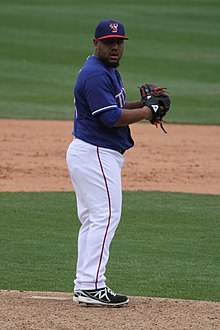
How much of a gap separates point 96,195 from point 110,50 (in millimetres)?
992

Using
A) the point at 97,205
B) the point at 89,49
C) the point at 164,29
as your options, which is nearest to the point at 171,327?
the point at 97,205

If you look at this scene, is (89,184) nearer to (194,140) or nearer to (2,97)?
(194,140)

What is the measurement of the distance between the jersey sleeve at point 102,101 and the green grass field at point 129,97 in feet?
6.06

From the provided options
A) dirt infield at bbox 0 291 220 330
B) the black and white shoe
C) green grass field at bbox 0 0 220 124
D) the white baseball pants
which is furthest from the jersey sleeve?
green grass field at bbox 0 0 220 124

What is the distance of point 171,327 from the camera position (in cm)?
591

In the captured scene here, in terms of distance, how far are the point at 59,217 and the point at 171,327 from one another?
16.1ft

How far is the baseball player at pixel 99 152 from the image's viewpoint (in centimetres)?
627

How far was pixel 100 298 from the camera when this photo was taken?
253 inches

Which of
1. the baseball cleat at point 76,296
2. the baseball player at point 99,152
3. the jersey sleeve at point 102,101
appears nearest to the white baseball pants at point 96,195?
the baseball player at point 99,152

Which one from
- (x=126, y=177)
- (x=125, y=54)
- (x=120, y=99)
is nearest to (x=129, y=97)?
(x=125, y=54)

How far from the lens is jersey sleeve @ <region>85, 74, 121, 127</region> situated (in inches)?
243

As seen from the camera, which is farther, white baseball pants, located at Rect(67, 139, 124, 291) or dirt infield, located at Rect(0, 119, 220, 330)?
white baseball pants, located at Rect(67, 139, 124, 291)

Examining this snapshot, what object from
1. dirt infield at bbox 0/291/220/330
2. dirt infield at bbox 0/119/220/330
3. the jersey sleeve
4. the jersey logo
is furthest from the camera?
the jersey logo

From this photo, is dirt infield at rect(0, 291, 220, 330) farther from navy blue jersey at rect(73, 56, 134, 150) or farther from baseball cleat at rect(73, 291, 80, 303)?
navy blue jersey at rect(73, 56, 134, 150)
